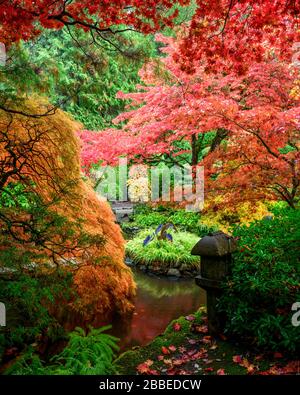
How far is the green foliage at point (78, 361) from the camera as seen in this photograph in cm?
243

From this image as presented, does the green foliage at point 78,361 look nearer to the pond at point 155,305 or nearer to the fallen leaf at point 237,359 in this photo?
the fallen leaf at point 237,359

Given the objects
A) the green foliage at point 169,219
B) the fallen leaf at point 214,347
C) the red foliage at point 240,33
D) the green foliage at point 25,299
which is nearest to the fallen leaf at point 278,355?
the fallen leaf at point 214,347

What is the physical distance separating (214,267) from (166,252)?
15.9 feet

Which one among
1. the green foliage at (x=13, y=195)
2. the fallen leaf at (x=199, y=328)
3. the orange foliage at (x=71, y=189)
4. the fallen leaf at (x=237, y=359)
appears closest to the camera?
the green foliage at (x=13, y=195)

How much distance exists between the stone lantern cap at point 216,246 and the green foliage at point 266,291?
14 centimetres

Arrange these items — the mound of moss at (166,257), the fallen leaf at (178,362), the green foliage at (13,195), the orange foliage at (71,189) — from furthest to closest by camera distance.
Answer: the mound of moss at (166,257), the fallen leaf at (178,362), the orange foliage at (71,189), the green foliage at (13,195)

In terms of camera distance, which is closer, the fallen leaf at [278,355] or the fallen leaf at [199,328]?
the fallen leaf at [278,355]

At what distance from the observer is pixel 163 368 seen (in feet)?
10.1

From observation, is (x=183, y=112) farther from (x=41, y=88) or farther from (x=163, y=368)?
(x=163, y=368)

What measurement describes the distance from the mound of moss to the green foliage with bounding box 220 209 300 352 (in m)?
4.37

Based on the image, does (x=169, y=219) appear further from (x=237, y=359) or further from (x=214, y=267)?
(x=237, y=359)

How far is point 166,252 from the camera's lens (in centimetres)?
825
